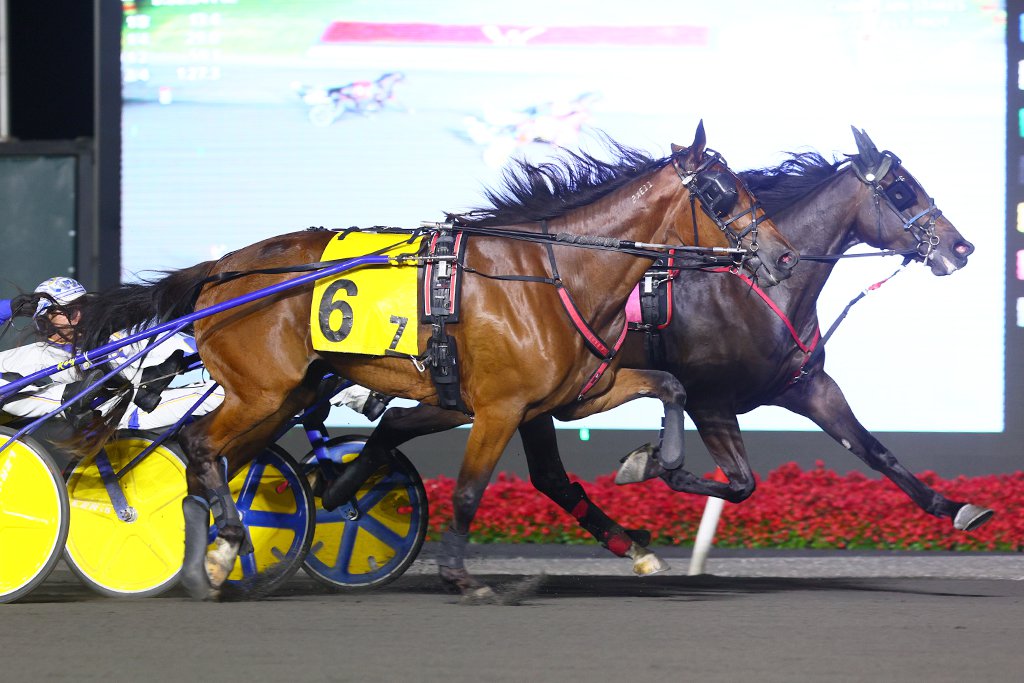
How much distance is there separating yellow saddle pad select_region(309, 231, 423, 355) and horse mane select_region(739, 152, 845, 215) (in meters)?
2.15

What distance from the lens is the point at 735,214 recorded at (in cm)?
589

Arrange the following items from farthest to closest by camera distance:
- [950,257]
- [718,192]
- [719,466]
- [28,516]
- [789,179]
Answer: [789,179] → [950,257] → [719,466] → [28,516] → [718,192]

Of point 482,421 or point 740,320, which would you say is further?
point 740,320

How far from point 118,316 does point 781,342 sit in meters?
3.12

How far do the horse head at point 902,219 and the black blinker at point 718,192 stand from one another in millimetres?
1432

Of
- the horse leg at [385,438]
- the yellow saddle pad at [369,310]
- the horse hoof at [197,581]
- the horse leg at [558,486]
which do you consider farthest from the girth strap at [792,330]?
the horse hoof at [197,581]

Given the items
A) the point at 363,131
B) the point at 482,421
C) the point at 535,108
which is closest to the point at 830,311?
the point at 535,108

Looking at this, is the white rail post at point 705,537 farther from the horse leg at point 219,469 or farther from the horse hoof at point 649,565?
the horse leg at point 219,469

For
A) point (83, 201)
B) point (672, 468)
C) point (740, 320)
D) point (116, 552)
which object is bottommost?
point (116, 552)

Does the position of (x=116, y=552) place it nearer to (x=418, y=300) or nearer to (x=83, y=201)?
(x=418, y=300)

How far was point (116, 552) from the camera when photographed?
244 inches

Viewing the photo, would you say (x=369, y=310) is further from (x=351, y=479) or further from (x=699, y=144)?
(x=699, y=144)

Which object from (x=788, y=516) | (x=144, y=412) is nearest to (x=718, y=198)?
(x=144, y=412)

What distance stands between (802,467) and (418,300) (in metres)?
4.39
